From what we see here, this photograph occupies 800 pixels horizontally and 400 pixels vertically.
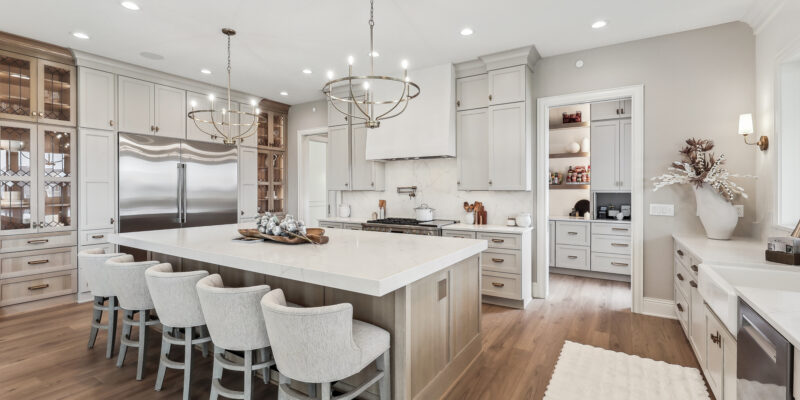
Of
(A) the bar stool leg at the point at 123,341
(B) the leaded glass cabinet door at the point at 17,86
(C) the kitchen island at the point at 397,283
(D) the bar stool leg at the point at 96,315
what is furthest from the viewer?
(B) the leaded glass cabinet door at the point at 17,86

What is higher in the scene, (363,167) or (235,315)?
(363,167)

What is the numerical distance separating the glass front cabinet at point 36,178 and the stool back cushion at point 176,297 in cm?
292

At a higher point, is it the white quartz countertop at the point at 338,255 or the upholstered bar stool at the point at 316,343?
the white quartz countertop at the point at 338,255

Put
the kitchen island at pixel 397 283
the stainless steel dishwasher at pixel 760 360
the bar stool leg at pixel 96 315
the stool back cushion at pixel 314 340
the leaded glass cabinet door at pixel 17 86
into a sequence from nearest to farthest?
the stainless steel dishwasher at pixel 760 360
the stool back cushion at pixel 314 340
the kitchen island at pixel 397 283
the bar stool leg at pixel 96 315
the leaded glass cabinet door at pixel 17 86

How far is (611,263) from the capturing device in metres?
5.18

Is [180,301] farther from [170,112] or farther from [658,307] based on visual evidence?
[658,307]

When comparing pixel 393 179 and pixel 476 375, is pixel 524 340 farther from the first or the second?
pixel 393 179

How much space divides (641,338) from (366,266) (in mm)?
2704

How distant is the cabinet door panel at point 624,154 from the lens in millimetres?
5246

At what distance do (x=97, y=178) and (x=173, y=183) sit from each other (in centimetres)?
78

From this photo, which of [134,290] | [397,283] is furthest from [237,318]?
[134,290]

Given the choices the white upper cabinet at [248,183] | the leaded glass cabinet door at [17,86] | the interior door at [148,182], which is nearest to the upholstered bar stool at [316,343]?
the interior door at [148,182]

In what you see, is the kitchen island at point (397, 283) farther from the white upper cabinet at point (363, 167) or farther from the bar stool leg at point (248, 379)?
the white upper cabinet at point (363, 167)

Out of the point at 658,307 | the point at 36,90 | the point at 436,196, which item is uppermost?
the point at 36,90
